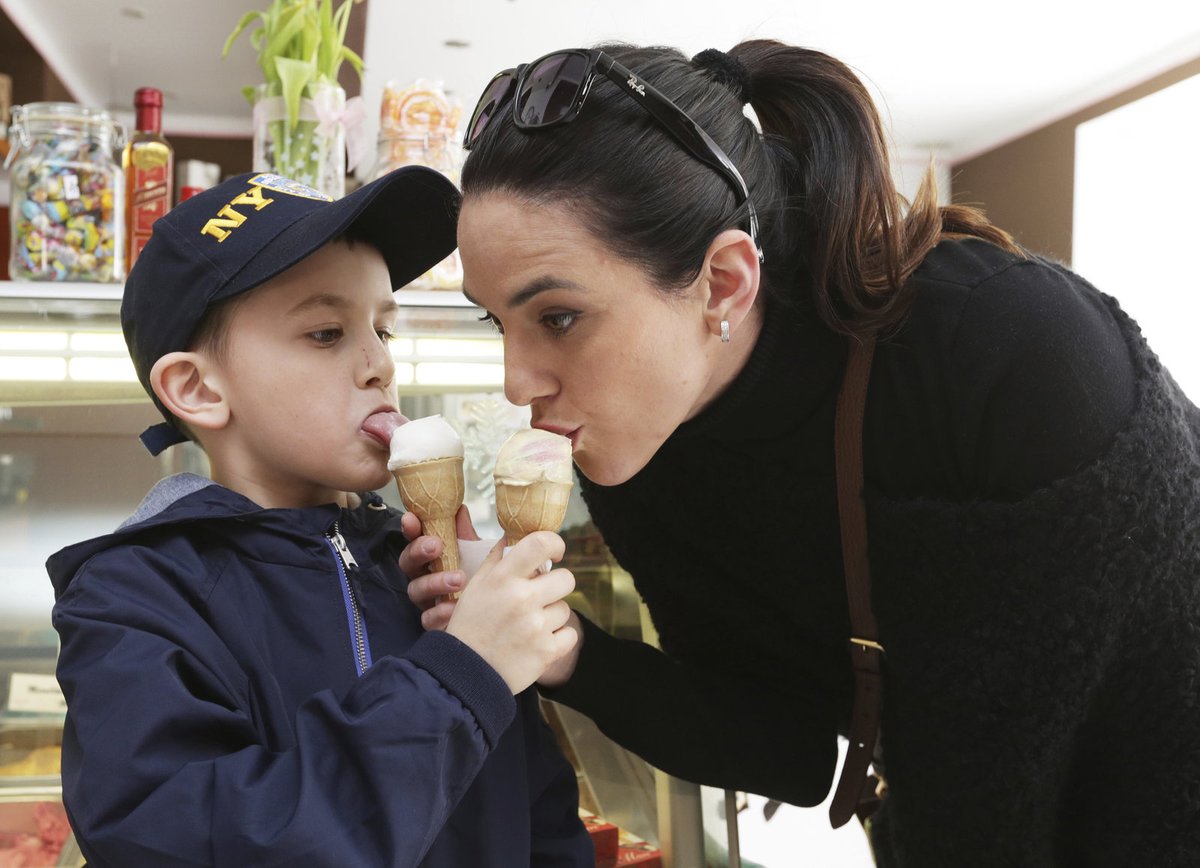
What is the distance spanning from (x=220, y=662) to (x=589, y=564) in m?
1.07

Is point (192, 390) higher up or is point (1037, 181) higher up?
point (1037, 181)

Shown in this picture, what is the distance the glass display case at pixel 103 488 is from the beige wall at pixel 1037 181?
676cm

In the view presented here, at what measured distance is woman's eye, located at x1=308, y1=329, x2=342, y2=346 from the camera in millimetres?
1437

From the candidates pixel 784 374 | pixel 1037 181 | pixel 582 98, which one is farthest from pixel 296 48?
pixel 1037 181

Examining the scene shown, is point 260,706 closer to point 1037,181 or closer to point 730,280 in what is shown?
point 730,280

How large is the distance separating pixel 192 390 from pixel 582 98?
2.15ft

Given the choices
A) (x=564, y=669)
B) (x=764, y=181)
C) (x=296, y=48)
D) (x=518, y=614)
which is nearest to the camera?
(x=518, y=614)

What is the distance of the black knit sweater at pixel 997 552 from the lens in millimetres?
1447

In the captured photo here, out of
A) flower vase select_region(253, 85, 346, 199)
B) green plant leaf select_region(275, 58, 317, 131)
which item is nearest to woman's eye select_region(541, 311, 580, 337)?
flower vase select_region(253, 85, 346, 199)

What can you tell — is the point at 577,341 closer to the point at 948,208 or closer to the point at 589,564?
the point at 948,208

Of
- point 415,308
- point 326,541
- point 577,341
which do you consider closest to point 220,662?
point 326,541

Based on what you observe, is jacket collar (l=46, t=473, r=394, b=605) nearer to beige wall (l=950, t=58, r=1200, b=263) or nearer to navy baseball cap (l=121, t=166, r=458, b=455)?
navy baseball cap (l=121, t=166, r=458, b=455)

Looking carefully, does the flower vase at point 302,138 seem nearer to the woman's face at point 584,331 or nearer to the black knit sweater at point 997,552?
the woman's face at point 584,331

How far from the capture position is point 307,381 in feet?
4.62
